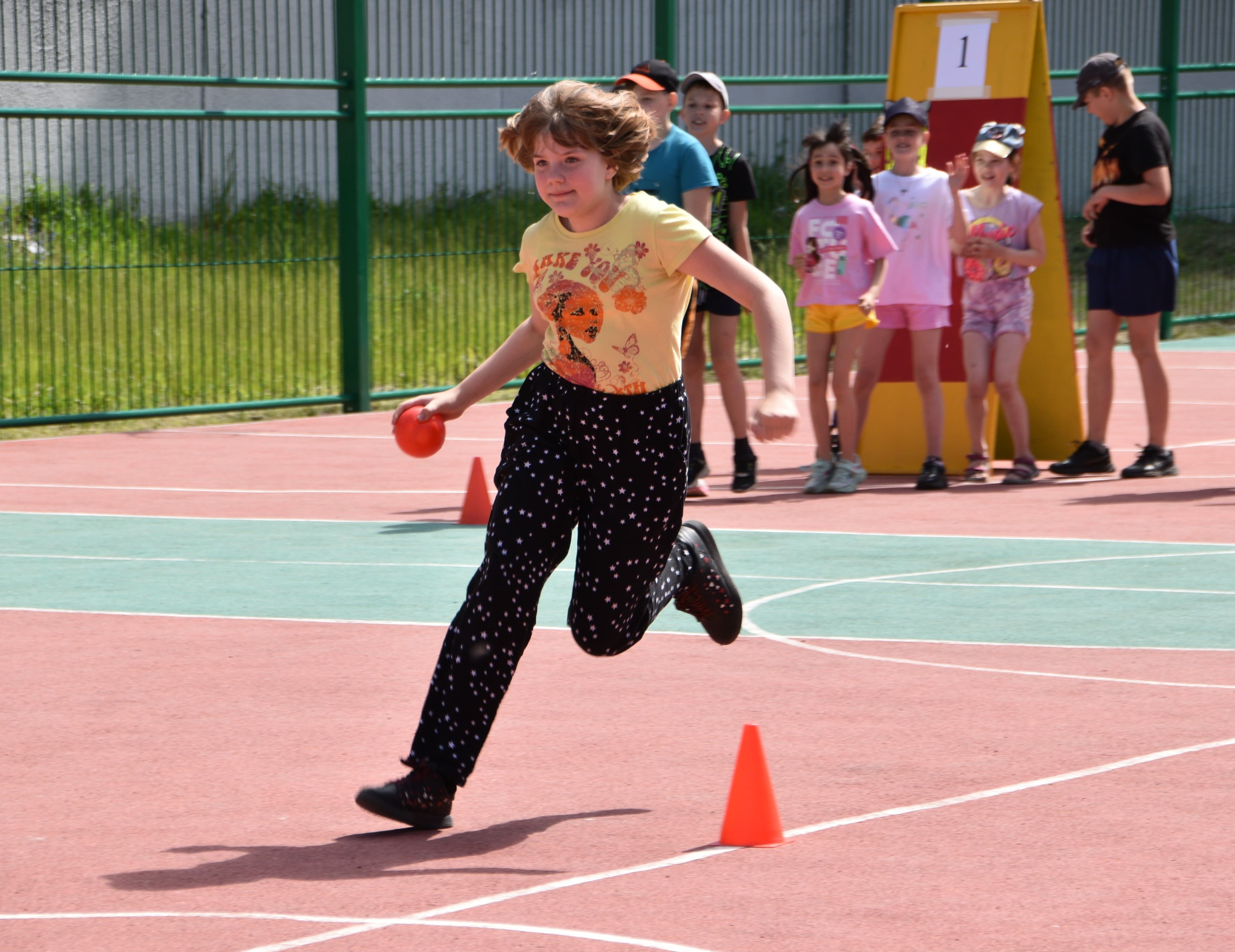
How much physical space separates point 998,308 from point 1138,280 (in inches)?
29.8

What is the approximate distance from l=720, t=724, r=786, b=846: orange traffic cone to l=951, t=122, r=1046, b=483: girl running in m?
6.75

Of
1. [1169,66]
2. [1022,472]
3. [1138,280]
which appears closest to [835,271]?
[1022,472]

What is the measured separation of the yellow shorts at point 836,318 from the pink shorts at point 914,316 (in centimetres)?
15

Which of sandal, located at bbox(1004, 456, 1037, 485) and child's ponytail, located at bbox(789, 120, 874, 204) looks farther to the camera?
sandal, located at bbox(1004, 456, 1037, 485)

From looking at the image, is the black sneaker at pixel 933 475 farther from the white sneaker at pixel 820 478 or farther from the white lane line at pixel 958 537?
the white lane line at pixel 958 537

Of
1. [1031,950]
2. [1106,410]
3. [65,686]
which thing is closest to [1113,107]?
[1106,410]

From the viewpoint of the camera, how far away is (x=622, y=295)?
5.11 m

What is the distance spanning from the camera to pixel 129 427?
1503 centimetres

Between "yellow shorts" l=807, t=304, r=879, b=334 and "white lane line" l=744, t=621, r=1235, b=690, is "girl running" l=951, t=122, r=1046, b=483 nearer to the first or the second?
"yellow shorts" l=807, t=304, r=879, b=334

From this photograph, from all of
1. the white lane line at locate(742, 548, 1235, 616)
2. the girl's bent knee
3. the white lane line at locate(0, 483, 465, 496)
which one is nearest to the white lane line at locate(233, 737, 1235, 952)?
the girl's bent knee

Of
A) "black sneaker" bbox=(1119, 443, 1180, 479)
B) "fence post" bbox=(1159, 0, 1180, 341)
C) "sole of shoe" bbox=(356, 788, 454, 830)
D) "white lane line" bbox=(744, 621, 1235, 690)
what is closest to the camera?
"sole of shoe" bbox=(356, 788, 454, 830)

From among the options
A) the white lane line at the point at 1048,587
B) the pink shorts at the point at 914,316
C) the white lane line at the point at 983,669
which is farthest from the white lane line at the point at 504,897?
the pink shorts at the point at 914,316

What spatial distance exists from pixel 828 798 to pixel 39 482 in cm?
771

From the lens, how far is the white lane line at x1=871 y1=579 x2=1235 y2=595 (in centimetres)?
826
